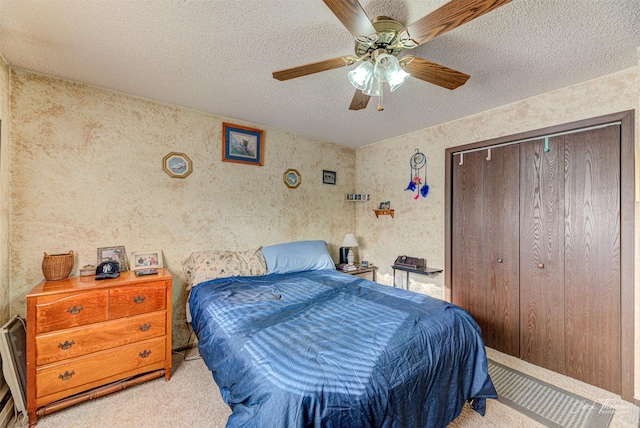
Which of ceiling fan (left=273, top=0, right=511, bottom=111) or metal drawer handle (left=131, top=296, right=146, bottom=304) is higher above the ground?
ceiling fan (left=273, top=0, right=511, bottom=111)

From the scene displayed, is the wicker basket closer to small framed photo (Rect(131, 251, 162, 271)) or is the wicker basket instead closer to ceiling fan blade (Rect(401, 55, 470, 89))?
small framed photo (Rect(131, 251, 162, 271))

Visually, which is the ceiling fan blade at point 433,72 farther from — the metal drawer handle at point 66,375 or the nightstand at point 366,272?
the metal drawer handle at point 66,375

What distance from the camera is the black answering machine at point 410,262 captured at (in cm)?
322

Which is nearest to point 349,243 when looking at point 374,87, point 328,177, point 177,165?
point 328,177

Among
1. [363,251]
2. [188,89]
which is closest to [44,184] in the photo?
[188,89]

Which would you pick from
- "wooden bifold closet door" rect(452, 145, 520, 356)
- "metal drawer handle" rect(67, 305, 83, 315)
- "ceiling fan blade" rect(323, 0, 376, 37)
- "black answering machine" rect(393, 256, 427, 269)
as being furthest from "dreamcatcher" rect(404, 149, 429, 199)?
"metal drawer handle" rect(67, 305, 83, 315)

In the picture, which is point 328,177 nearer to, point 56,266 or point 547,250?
point 547,250

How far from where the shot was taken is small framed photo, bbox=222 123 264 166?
3.02 meters

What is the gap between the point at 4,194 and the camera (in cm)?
191

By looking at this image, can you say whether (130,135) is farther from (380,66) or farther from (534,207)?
(534,207)

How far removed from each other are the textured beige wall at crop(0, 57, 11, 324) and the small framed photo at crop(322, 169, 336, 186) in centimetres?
303

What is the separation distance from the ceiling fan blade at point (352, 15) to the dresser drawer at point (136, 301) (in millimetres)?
2242

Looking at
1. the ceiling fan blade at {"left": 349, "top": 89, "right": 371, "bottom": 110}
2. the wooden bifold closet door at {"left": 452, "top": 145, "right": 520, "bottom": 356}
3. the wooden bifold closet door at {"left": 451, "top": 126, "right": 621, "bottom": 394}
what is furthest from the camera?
the wooden bifold closet door at {"left": 452, "top": 145, "right": 520, "bottom": 356}

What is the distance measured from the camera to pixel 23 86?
2.07 metres
